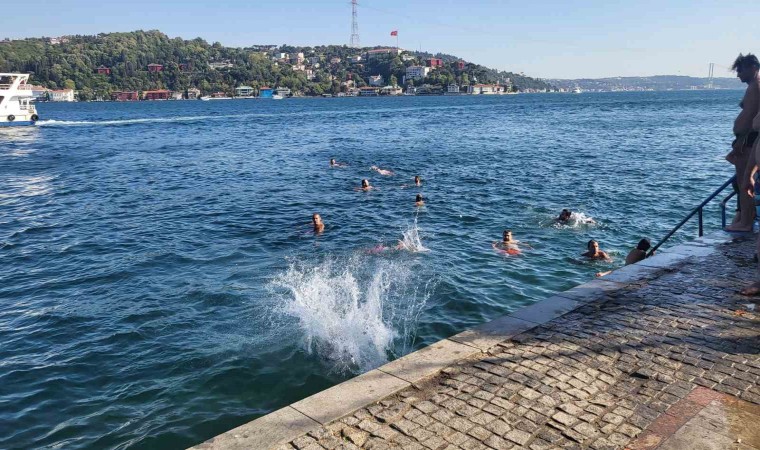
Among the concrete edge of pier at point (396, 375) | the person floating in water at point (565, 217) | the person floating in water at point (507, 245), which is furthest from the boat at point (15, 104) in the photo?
the concrete edge of pier at point (396, 375)

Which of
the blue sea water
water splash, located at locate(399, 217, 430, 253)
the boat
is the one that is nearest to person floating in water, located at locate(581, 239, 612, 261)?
the blue sea water

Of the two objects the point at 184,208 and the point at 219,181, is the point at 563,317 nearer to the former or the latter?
the point at 184,208

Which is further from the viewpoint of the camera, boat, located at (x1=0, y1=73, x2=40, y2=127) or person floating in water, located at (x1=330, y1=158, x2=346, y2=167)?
boat, located at (x1=0, y1=73, x2=40, y2=127)

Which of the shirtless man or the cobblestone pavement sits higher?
the shirtless man

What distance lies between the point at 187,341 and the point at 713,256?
951cm

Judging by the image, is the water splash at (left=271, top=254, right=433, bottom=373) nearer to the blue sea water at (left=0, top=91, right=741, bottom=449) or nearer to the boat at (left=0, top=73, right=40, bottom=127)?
the blue sea water at (left=0, top=91, right=741, bottom=449)

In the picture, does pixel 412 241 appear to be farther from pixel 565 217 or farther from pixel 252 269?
pixel 565 217

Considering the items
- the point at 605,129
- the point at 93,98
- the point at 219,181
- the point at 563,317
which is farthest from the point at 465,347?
the point at 93,98

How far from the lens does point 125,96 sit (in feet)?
639

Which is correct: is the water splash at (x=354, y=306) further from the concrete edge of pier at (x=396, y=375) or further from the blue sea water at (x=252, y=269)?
the concrete edge of pier at (x=396, y=375)

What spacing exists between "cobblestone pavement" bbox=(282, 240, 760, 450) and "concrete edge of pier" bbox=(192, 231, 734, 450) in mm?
134

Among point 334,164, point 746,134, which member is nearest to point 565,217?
point 746,134

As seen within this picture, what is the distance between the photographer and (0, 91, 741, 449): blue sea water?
8281 millimetres

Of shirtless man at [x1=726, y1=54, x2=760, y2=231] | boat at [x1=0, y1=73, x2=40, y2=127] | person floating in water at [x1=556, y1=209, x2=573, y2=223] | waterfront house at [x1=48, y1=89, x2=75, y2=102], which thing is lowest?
person floating in water at [x1=556, y1=209, x2=573, y2=223]
